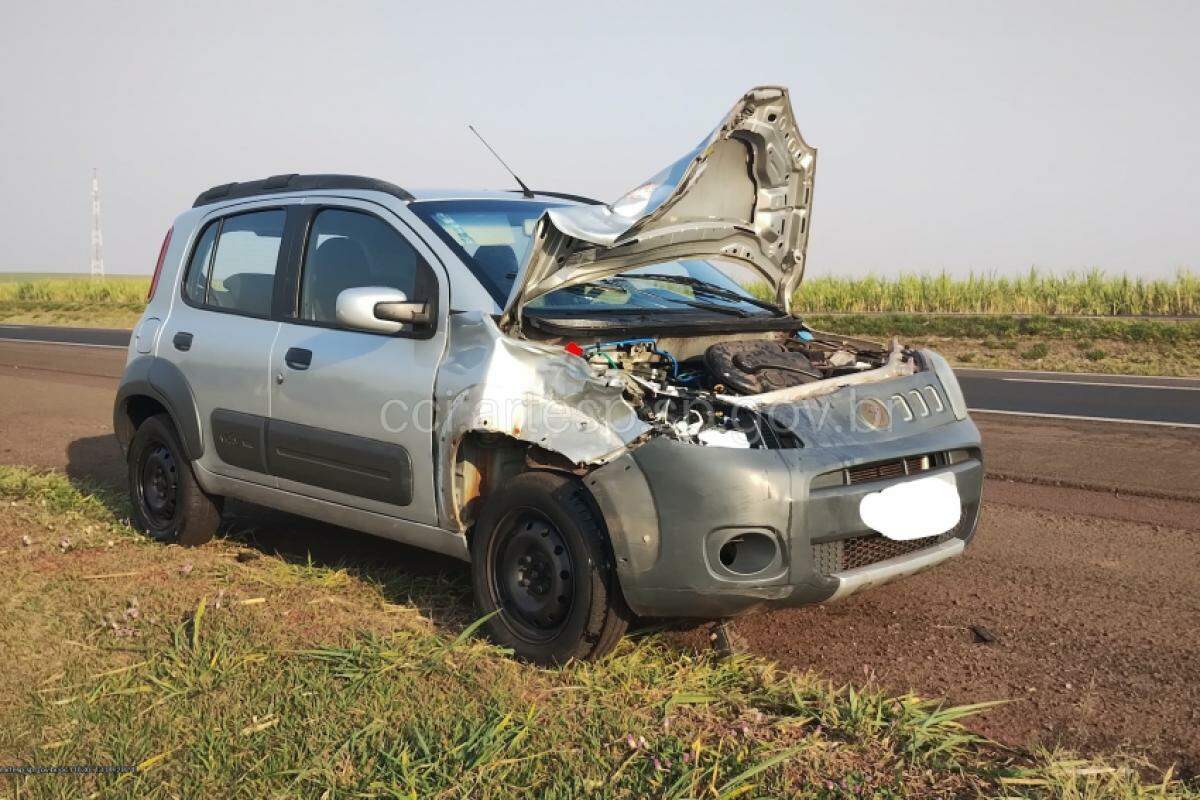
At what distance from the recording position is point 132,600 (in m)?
5.02

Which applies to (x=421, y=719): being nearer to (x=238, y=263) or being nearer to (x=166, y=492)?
(x=238, y=263)

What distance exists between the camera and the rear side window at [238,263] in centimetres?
575

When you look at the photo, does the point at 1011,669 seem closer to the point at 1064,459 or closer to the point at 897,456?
the point at 897,456

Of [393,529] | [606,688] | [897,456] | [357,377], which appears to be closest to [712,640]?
[606,688]

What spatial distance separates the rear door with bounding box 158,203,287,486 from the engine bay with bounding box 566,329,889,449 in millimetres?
1824

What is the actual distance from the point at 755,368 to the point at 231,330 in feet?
8.88

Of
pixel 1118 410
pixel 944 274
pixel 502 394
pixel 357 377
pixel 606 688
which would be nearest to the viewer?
pixel 606 688

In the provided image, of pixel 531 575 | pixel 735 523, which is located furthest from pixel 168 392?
pixel 735 523

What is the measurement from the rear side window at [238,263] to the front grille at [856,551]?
3002mm

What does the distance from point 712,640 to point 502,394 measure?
127 centimetres

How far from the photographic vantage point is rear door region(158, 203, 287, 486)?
18.4 ft

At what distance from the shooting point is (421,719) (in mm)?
3777

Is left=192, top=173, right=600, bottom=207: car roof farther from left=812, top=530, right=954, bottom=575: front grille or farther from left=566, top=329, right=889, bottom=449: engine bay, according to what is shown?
left=812, top=530, right=954, bottom=575: front grille

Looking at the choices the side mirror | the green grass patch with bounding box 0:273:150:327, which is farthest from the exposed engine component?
the green grass patch with bounding box 0:273:150:327
